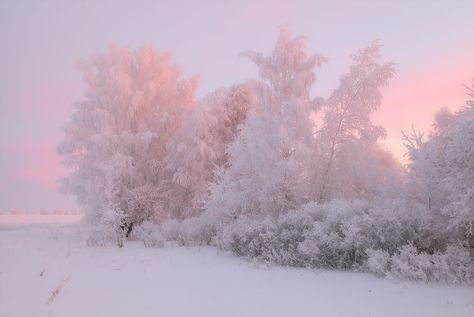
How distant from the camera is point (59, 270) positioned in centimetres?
961

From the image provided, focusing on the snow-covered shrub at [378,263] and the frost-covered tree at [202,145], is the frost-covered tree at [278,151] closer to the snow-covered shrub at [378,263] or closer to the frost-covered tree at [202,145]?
the frost-covered tree at [202,145]

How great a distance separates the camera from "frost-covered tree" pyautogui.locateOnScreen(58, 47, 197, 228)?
2048cm

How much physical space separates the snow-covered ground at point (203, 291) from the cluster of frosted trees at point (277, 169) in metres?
0.90

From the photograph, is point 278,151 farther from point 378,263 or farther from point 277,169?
point 378,263

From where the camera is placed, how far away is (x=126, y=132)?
21.0 m

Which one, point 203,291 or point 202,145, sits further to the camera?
point 202,145

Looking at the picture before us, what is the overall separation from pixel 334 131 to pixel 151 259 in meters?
8.35

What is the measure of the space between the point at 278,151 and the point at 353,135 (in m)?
3.04

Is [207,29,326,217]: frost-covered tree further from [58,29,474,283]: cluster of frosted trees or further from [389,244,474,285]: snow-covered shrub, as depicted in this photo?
[389,244,474,285]: snow-covered shrub

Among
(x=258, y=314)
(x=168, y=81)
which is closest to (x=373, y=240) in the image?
(x=258, y=314)

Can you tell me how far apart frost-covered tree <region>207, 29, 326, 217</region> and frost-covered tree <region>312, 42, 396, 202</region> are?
2.59 ft

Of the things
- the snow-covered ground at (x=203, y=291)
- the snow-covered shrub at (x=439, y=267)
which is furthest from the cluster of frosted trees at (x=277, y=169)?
the snow-covered ground at (x=203, y=291)

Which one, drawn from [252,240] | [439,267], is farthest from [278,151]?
[439,267]

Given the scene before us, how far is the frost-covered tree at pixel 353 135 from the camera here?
15.4 metres
